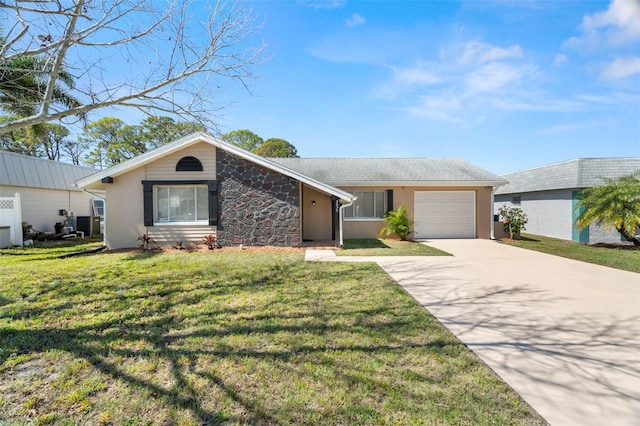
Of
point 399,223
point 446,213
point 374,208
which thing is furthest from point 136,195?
point 446,213

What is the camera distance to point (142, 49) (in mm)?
6254

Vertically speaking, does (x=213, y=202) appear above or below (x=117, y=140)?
below

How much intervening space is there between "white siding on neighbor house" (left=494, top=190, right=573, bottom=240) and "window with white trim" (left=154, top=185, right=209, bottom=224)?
54.8ft

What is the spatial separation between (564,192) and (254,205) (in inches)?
590

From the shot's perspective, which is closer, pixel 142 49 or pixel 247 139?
pixel 142 49

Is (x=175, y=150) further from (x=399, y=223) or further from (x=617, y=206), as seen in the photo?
(x=617, y=206)

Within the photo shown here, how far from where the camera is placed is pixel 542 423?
2.26 m

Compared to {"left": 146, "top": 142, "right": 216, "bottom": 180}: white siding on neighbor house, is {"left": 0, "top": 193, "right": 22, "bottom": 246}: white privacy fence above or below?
below

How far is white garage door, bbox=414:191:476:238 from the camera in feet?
46.3

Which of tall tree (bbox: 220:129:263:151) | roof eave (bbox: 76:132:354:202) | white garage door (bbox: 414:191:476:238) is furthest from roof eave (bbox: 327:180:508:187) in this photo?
tall tree (bbox: 220:129:263:151)

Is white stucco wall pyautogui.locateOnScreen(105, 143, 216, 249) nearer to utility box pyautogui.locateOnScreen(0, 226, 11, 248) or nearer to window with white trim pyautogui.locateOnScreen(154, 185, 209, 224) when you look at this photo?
window with white trim pyautogui.locateOnScreen(154, 185, 209, 224)

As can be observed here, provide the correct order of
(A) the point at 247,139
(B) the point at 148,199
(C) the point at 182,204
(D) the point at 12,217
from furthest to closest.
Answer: (A) the point at 247,139, (D) the point at 12,217, (C) the point at 182,204, (B) the point at 148,199

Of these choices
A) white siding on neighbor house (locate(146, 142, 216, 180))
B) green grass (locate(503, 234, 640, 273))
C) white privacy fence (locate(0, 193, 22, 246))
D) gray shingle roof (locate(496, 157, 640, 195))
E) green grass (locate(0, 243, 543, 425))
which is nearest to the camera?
green grass (locate(0, 243, 543, 425))

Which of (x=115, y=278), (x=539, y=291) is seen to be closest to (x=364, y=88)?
(x=539, y=291)
